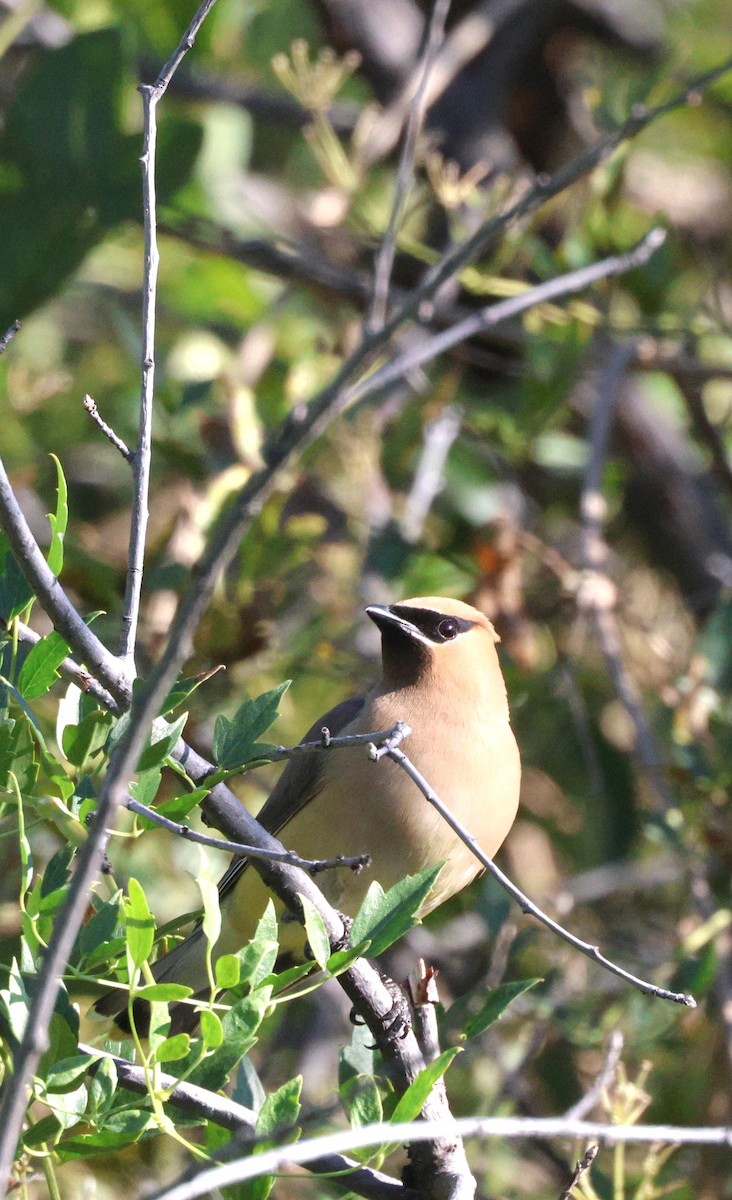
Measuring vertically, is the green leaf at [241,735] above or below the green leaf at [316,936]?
above

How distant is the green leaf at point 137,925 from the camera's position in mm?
2035

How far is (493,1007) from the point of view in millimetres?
2553

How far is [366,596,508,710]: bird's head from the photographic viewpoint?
4.18 metres

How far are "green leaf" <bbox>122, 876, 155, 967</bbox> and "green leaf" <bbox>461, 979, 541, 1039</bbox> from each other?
2.30 feet

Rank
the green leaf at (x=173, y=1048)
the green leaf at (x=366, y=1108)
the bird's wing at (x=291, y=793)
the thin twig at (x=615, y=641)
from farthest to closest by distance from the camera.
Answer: the thin twig at (x=615, y=641) → the bird's wing at (x=291, y=793) → the green leaf at (x=366, y=1108) → the green leaf at (x=173, y=1048)

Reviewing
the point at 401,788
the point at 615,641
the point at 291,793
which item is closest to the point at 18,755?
the point at 401,788

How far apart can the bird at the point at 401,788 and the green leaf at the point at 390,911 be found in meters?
1.24

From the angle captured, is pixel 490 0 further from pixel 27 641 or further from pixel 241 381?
pixel 27 641

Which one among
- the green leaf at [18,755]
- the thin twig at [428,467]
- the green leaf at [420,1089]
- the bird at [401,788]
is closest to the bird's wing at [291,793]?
the bird at [401,788]

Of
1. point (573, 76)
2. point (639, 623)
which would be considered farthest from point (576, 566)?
point (573, 76)

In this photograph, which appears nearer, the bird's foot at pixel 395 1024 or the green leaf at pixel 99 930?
the green leaf at pixel 99 930

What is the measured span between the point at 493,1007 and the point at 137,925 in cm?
78

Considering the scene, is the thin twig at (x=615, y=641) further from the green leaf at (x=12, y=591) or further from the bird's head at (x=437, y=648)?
the green leaf at (x=12, y=591)

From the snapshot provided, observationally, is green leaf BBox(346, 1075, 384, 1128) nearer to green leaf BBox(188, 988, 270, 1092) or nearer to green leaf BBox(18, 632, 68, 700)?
green leaf BBox(188, 988, 270, 1092)
